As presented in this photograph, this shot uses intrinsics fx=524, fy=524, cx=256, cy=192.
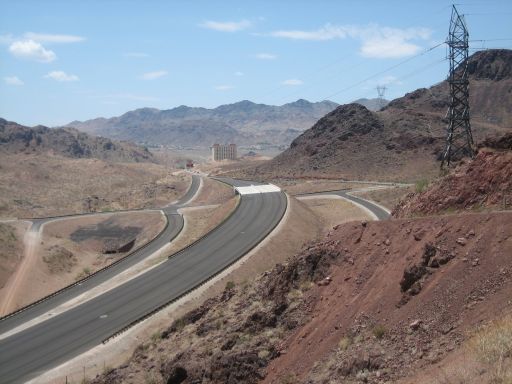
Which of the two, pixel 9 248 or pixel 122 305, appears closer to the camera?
pixel 122 305

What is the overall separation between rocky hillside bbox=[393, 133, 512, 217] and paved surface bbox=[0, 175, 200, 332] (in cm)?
2870

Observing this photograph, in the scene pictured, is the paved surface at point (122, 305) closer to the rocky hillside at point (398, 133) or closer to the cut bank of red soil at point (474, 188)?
the cut bank of red soil at point (474, 188)

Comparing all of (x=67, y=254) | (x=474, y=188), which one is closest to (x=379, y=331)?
(x=474, y=188)

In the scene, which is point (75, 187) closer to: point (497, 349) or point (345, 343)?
point (345, 343)

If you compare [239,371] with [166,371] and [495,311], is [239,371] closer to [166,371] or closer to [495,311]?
[166,371]

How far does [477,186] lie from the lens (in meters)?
21.8

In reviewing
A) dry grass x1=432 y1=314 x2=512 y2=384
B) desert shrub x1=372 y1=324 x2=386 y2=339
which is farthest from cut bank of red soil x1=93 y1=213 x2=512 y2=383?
dry grass x1=432 y1=314 x2=512 y2=384

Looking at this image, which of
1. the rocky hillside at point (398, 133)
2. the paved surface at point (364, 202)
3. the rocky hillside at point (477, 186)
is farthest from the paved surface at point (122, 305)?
the rocky hillside at point (398, 133)

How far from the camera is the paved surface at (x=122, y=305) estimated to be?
3058 cm

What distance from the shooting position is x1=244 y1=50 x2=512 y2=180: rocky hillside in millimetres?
103000

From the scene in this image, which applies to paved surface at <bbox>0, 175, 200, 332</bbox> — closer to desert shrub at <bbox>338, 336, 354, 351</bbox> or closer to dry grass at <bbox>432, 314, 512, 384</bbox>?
desert shrub at <bbox>338, 336, 354, 351</bbox>

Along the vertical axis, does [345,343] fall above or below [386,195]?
above

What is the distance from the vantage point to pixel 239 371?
16.5 m

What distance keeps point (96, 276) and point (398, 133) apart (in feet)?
266
